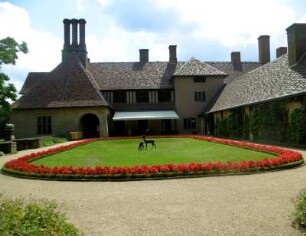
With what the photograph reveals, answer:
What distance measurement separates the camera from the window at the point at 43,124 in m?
37.3

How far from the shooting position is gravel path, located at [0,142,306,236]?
19.9ft

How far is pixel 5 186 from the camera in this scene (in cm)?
1046

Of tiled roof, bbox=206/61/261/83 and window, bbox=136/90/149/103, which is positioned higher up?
tiled roof, bbox=206/61/261/83

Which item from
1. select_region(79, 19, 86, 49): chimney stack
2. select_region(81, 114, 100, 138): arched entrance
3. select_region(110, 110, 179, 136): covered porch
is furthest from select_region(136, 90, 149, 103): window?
select_region(79, 19, 86, 49): chimney stack

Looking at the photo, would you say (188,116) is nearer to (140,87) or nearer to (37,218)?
(140,87)

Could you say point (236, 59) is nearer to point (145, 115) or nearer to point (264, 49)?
point (264, 49)

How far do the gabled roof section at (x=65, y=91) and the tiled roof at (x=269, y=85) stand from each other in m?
12.0

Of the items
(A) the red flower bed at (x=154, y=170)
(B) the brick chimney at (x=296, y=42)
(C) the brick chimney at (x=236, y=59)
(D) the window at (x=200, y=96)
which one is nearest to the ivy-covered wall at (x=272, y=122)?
(B) the brick chimney at (x=296, y=42)

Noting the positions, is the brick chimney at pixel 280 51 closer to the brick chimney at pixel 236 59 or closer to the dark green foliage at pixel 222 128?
the brick chimney at pixel 236 59

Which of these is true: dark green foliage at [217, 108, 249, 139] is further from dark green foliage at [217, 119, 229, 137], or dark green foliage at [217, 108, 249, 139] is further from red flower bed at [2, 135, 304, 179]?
red flower bed at [2, 135, 304, 179]

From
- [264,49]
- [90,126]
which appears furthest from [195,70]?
[90,126]

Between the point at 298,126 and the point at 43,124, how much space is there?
2502 cm

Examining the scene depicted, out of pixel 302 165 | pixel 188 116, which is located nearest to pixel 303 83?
pixel 302 165

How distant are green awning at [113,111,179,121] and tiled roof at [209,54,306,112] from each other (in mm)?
5856
